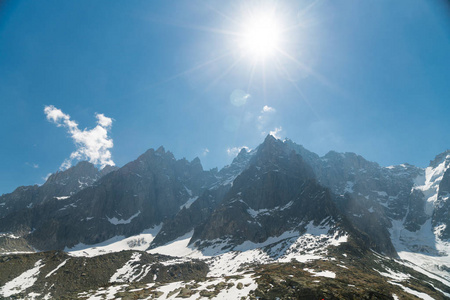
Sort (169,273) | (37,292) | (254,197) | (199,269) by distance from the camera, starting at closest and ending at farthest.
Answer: (37,292) → (169,273) → (199,269) → (254,197)

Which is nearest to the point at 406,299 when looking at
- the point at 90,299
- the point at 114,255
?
the point at 90,299

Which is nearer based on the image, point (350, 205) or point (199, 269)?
point (199, 269)

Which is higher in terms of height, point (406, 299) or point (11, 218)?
point (11, 218)

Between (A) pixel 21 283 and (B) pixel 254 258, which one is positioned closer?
(A) pixel 21 283

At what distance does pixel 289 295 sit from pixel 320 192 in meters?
143

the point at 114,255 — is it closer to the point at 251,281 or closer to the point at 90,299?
the point at 90,299

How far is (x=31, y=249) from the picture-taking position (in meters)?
163

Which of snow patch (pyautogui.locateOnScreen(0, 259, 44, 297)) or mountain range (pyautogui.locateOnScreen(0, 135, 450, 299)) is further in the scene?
snow patch (pyautogui.locateOnScreen(0, 259, 44, 297))

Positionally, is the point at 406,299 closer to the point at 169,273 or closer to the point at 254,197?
the point at 169,273

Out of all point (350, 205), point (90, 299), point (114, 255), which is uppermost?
point (350, 205)

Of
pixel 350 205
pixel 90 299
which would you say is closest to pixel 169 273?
pixel 90 299

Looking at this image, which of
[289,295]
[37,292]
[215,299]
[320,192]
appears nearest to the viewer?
[289,295]

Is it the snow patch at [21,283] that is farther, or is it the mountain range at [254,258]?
the snow patch at [21,283]

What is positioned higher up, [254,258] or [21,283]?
[21,283]
